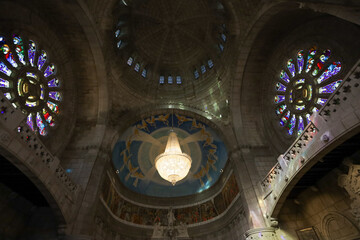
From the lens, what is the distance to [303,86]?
9.91 m

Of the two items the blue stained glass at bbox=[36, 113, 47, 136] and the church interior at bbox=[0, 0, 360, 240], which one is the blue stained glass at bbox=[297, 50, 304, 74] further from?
the blue stained glass at bbox=[36, 113, 47, 136]

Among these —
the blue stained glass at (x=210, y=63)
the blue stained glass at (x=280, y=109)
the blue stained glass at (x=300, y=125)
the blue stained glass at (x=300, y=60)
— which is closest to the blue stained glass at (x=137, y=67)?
the blue stained glass at (x=210, y=63)

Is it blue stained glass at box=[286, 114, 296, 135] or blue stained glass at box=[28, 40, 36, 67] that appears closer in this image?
blue stained glass at box=[28, 40, 36, 67]

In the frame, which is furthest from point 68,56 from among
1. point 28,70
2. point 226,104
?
point 226,104

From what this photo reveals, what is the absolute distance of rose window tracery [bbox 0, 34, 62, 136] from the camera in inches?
329

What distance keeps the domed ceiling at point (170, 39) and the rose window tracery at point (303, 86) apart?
5.38 m

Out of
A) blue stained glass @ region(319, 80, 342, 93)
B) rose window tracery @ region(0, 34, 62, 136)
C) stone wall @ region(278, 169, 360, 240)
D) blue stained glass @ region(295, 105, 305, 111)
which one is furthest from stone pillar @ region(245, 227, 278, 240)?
rose window tracery @ region(0, 34, 62, 136)

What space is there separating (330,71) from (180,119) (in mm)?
9116

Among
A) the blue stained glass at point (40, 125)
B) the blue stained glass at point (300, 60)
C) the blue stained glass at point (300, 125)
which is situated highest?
the blue stained glass at point (300, 60)

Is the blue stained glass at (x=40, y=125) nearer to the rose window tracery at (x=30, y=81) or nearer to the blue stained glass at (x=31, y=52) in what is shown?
the rose window tracery at (x=30, y=81)

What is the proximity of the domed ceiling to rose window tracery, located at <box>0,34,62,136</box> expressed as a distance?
5.19 m

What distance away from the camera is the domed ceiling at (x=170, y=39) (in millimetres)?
14898

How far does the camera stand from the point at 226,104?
1348 centimetres

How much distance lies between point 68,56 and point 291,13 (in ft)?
38.8
